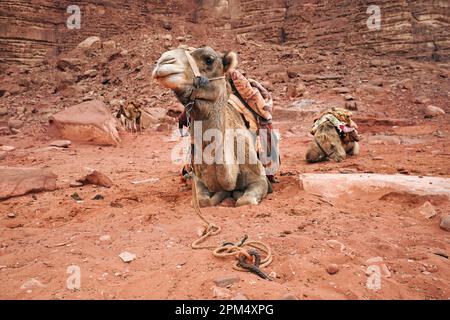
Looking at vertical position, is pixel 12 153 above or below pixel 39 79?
below

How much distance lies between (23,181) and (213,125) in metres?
3.10

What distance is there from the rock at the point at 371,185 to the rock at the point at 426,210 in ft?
0.99

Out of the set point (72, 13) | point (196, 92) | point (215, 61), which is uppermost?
point (72, 13)

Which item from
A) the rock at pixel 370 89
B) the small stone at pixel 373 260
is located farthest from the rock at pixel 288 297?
the rock at pixel 370 89

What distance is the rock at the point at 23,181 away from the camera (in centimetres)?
509

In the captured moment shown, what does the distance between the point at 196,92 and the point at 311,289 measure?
2070 mm

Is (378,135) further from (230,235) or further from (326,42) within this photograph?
(326,42)

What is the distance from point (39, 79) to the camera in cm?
1933

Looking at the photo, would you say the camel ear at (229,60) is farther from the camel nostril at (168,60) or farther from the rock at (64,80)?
the rock at (64,80)

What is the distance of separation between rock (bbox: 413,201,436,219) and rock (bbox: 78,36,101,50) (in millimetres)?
21604

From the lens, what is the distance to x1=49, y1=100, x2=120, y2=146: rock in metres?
10.7

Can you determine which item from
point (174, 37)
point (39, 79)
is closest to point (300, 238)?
point (39, 79)

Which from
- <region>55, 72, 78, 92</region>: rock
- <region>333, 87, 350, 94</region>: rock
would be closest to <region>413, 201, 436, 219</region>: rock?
<region>333, 87, 350, 94</region>: rock

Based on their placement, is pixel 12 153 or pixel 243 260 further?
pixel 12 153
